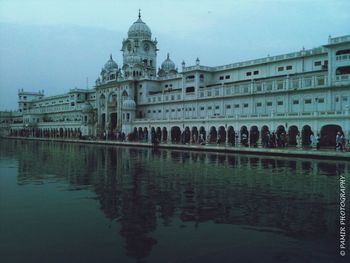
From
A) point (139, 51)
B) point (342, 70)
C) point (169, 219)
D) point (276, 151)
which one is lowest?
point (169, 219)

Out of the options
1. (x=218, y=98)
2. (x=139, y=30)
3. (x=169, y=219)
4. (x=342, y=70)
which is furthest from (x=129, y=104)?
(x=169, y=219)

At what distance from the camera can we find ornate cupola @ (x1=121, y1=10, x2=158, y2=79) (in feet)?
272

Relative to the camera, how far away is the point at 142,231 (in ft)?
34.5

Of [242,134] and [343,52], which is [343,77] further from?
[242,134]

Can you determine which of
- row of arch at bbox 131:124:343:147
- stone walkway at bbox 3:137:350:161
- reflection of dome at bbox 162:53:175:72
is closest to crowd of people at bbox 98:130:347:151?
row of arch at bbox 131:124:343:147

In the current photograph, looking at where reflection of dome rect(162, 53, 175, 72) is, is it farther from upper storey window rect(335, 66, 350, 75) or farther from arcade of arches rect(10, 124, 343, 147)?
upper storey window rect(335, 66, 350, 75)

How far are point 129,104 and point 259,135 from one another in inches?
1412

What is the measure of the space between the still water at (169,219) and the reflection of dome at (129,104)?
56.3 metres

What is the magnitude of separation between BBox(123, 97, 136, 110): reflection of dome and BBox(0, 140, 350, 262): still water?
5626 cm

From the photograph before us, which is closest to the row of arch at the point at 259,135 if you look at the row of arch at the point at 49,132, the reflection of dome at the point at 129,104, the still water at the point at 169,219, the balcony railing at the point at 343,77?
the balcony railing at the point at 343,77

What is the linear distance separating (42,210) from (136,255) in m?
5.60

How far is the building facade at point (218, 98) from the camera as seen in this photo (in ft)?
152

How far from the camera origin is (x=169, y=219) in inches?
467

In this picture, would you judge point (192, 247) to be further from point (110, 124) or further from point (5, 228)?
point (110, 124)
